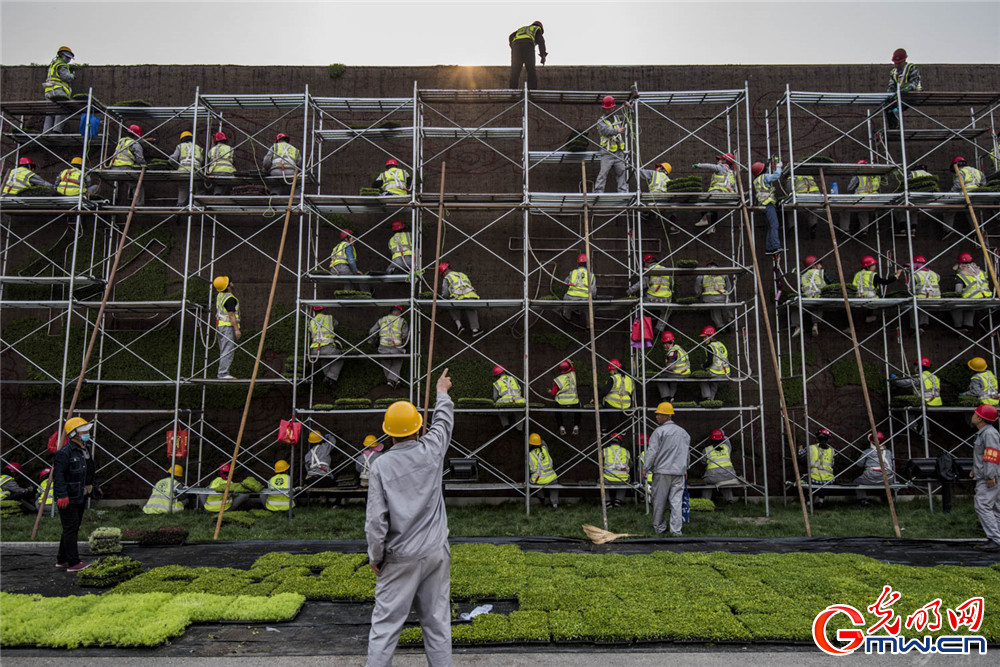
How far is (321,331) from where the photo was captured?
11.9 metres

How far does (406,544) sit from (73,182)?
489 inches

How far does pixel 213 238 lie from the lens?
42.5 ft

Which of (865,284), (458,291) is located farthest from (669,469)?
(865,284)

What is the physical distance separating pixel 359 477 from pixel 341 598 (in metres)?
5.84

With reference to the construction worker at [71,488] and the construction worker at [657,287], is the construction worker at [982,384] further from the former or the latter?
the construction worker at [71,488]

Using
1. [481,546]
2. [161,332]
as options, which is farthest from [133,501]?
[481,546]

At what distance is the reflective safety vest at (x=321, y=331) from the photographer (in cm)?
1191

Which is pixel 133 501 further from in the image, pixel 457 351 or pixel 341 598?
pixel 341 598

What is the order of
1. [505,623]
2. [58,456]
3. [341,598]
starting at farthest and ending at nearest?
[58,456] → [341,598] → [505,623]

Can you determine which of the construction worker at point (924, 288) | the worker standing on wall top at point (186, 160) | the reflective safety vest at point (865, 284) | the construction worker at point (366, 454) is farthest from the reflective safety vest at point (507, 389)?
the construction worker at point (924, 288)

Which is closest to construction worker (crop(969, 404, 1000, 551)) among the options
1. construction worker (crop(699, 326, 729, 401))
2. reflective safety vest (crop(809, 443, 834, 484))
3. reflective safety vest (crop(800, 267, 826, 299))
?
reflective safety vest (crop(809, 443, 834, 484))

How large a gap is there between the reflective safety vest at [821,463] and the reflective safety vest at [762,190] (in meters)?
4.95

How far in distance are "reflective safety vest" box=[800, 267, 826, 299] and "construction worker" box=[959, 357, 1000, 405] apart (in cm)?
327

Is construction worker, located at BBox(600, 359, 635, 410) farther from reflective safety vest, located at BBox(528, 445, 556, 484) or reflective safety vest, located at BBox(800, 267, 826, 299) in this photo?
reflective safety vest, located at BBox(800, 267, 826, 299)
